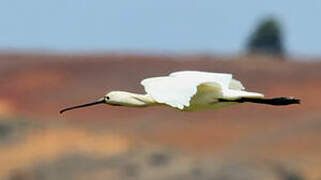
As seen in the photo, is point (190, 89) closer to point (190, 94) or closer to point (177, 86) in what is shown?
point (177, 86)

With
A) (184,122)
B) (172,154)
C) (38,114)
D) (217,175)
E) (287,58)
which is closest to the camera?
(217,175)

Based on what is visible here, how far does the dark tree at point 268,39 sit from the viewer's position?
218 ft

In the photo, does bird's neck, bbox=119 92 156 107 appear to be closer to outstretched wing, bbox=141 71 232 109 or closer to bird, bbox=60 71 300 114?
bird, bbox=60 71 300 114

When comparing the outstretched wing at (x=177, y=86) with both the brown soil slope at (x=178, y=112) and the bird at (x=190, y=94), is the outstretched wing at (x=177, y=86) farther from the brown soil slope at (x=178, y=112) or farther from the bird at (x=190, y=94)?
the brown soil slope at (x=178, y=112)

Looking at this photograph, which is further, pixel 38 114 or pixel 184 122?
pixel 38 114

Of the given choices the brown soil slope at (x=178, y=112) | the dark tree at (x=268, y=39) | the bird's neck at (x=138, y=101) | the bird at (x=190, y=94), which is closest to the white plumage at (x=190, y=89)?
the bird at (x=190, y=94)

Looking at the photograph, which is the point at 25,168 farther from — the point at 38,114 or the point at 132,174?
the point at 38,114

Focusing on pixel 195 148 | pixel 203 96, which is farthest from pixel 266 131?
pixel 203 96

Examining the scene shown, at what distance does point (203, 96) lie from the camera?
600 inches

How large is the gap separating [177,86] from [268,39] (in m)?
52.5

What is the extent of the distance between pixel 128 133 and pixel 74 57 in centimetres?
2296

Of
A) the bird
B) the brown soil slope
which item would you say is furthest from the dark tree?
the bird

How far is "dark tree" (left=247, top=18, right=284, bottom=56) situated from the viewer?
2618 inches

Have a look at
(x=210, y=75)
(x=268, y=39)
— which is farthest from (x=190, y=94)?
(x=268, y=39)
